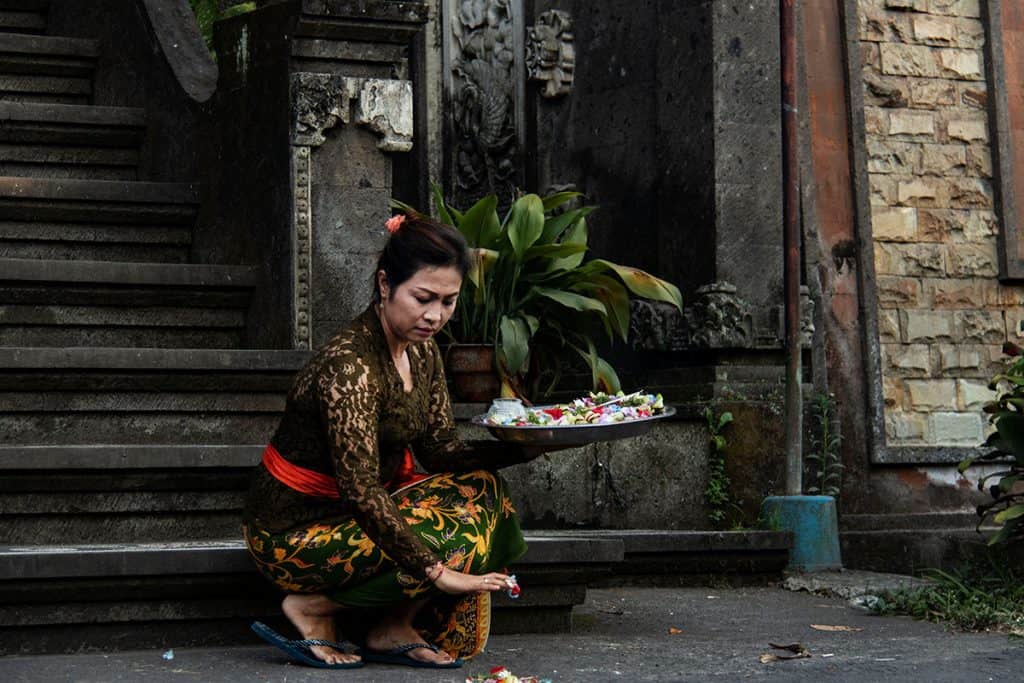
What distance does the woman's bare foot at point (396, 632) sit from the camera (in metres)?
5.13

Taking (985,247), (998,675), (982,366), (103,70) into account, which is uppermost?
(103,70)

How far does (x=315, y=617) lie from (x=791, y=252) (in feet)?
11.3

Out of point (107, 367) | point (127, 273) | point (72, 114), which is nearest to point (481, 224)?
point (127, 273)

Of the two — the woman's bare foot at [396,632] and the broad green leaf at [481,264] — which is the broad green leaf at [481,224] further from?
the woman's bare foot at [396,632]

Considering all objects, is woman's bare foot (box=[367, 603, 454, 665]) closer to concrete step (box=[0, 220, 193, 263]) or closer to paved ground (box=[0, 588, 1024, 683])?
paved ground (box=[0, 588, 1024, 683])

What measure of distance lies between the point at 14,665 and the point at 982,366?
18.2ft

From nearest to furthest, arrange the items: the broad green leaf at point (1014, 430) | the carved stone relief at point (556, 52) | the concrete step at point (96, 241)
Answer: the broad green leaf at point (1014, 430)
the concrete step at point (96, 241)
the carved stone relief at point (556, 52)

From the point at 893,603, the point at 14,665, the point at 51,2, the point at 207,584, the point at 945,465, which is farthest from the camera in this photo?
the point at 51,2

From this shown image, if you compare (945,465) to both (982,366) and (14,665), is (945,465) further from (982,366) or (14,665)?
(14,665)

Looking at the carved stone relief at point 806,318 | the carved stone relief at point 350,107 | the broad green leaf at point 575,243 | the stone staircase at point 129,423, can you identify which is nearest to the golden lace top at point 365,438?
the stone staircase at point 129,423

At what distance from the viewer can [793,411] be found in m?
7.57

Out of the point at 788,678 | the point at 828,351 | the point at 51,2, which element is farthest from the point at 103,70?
the point at 788,678

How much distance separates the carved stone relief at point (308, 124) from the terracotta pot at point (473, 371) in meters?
0.69

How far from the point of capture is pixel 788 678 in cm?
497
